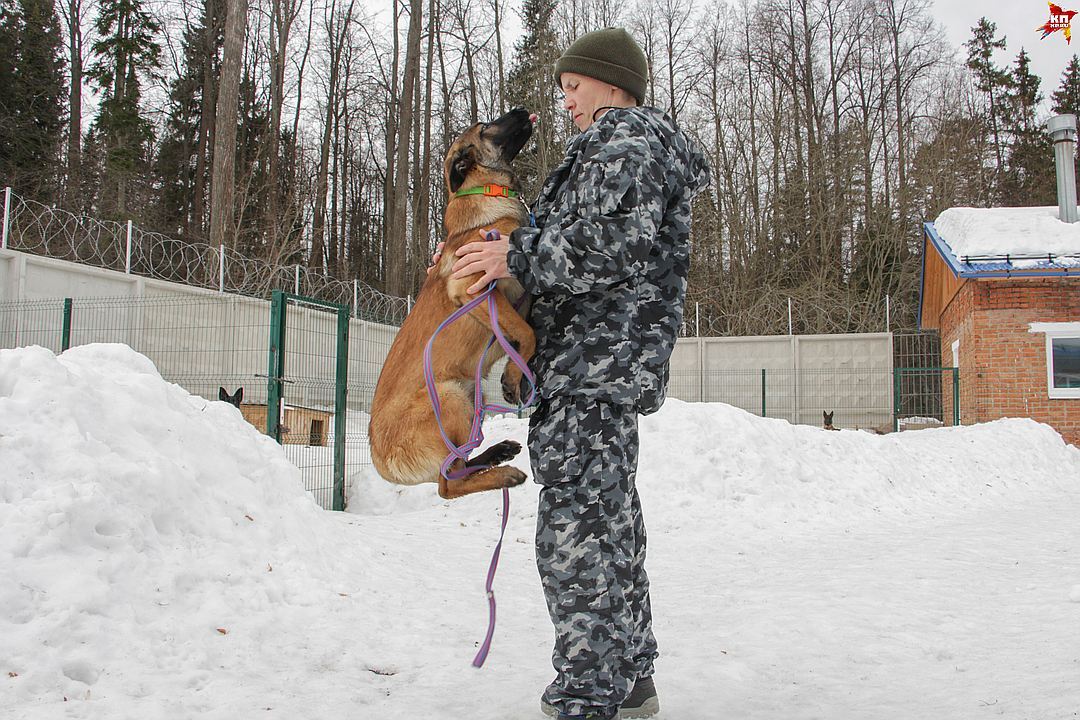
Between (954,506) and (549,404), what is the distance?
8963 millimetres

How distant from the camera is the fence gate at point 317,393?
816cm

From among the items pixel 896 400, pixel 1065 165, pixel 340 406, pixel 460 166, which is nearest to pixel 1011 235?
pixel 1065 165

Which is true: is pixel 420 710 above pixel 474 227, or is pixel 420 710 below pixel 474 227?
below

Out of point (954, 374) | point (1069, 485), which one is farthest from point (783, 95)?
point (1069, 485)

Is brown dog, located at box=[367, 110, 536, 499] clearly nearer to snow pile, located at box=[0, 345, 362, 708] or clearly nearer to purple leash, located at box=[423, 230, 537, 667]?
purple leash, located at box=[423, 230, 537, 667]

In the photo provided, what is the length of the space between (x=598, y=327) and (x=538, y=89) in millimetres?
27166

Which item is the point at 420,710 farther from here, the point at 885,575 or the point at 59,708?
the point at 885,575

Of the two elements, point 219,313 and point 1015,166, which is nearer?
point 219,313

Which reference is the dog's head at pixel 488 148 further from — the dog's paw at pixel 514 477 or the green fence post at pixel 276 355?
the green fence post at pixel 276 355

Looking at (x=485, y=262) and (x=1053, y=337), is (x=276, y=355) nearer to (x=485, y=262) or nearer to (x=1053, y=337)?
(x=485, y=262)

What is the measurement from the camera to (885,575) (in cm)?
543

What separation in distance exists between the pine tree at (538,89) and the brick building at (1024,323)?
14.4 metres

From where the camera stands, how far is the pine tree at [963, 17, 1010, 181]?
3309cm
